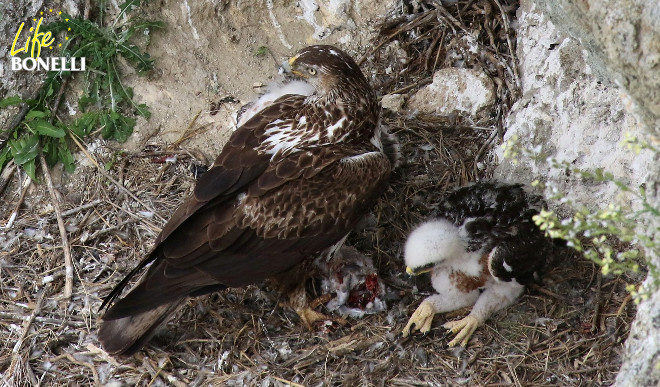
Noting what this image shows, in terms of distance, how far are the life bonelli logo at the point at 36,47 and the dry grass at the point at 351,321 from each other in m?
0.67

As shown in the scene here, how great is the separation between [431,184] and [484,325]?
1.08m

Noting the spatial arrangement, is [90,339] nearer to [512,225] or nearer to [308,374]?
[308,374]

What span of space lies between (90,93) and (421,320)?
2881 mm

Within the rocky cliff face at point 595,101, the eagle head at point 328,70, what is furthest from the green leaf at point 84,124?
the rocky cliff face at point 595,101

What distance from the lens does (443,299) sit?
4602 mm

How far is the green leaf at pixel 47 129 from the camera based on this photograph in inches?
214

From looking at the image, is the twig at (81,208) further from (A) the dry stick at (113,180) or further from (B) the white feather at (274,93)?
(B) the white feather at (274,93)

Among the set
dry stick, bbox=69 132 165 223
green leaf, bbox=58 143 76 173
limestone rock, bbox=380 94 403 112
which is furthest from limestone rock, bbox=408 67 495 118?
green leaf, bbox=58 143 76 173

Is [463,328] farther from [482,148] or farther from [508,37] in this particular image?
[508,37]

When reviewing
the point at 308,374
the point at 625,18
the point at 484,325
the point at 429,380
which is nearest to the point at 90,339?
the point at 308,374

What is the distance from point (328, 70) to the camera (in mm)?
4840

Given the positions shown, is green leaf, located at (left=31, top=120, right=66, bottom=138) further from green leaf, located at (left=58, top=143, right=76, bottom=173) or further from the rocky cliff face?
the rocky cliff face

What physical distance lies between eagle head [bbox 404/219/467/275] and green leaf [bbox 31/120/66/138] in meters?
2.58

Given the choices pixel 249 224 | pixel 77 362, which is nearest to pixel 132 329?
pixel 77 362
